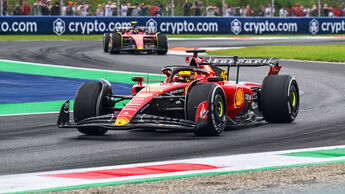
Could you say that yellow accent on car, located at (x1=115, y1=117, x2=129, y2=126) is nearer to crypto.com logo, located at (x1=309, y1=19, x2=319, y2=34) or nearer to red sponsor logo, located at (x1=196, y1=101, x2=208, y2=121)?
red sponsor logo, located at (x1=196, y1=101, x2=208, y2=121)

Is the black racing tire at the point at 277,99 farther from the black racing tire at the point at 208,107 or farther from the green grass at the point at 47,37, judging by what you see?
the green grass at the point at 47,37

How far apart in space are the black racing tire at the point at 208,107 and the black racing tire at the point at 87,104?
1440mm

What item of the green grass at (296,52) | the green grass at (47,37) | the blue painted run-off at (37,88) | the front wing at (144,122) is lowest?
the blue painted run-off at (37,88)

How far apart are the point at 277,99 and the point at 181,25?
2858cm

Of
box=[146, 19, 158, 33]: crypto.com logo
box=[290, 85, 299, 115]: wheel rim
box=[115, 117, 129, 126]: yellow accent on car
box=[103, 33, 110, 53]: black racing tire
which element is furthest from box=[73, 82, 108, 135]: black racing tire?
box=[146, 19, 158, 33]: crypto.com logo

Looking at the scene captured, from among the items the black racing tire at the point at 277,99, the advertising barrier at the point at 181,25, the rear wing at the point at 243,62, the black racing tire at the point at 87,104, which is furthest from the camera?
the advertising barrier at the point at 181,25

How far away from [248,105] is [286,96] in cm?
65

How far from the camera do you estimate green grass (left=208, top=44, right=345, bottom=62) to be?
26656mm

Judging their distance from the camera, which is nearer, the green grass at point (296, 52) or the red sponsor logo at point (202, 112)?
the red sponsor logo at point (202, 112)

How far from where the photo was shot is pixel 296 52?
96.8 feet

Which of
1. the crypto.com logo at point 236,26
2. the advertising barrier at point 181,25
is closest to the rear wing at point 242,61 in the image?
the advertising barrier at point 181,25

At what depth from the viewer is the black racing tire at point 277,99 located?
37.6ft

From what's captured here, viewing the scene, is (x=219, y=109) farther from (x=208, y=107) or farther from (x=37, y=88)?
(x=37, y=88)

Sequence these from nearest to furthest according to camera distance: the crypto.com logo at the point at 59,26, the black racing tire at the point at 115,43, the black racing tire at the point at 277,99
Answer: the black racing tire at the point at 277,99
the black racing tire at the point at 115,43
the crypto.com logo at the point at 59,26
